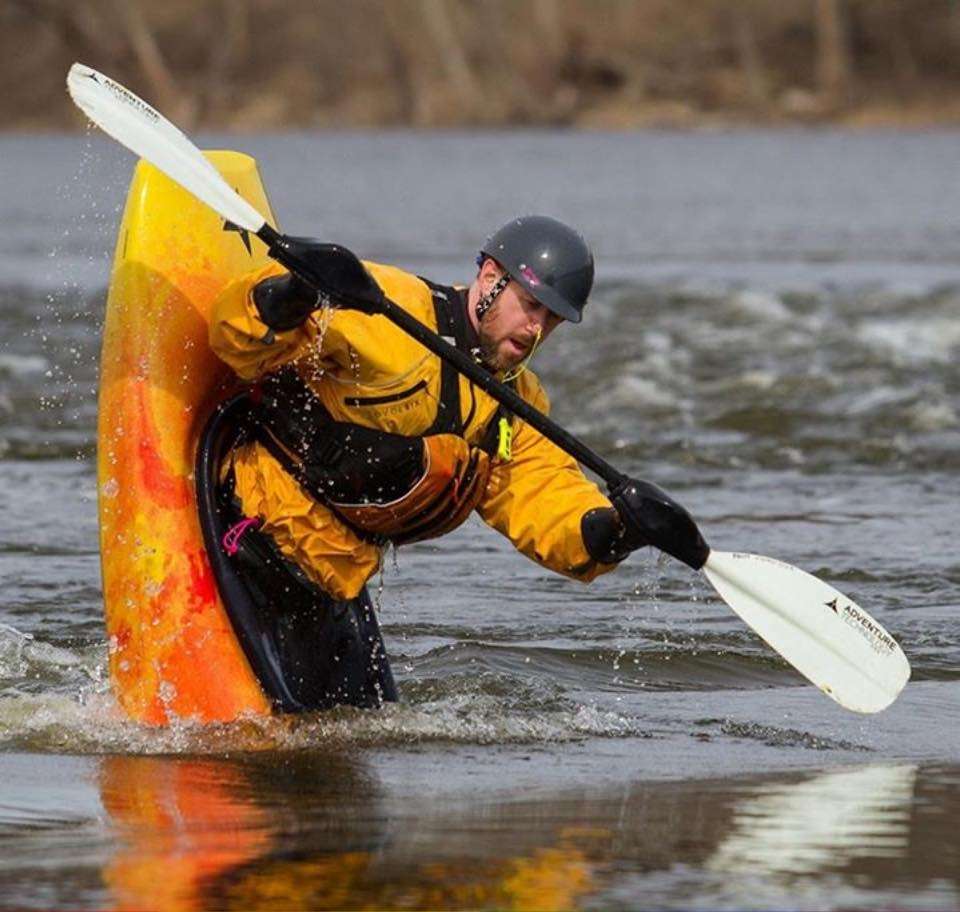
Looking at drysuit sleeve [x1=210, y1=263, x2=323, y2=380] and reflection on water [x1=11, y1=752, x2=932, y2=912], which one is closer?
reflection on water [x1=11, y1=752, x2=932, y2=912]

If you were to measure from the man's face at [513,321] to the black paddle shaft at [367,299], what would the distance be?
0.07 meters

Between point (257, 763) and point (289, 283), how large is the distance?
1100mm

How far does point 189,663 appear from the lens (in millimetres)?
6395

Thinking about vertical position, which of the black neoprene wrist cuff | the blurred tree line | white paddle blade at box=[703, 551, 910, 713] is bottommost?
white paddle blade at box=[703, 551, 910, 713]

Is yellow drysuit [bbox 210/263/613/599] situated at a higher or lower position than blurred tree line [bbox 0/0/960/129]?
lower

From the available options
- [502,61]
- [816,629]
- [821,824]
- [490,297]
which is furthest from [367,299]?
[502,61]

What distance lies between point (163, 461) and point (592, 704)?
1.41 m

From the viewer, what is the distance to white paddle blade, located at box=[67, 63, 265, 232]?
6211mm

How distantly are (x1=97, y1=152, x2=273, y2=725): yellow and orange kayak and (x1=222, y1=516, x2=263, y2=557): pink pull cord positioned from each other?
0.12 meters

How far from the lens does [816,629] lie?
668 cm

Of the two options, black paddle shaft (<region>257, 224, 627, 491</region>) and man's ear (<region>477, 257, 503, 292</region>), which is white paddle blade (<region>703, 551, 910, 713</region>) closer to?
black paddle shaft (<region>257, 224, 627, 491</region>)

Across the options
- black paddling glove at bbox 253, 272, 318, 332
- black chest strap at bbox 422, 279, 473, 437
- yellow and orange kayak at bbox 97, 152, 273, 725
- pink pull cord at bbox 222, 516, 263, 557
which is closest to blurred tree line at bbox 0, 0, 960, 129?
yellow and orange kayak at bbox 97, 152, 273, 725

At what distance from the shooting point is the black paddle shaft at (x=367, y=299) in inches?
226

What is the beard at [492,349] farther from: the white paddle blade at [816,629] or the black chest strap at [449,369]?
the white paddle blade at [816,629]
